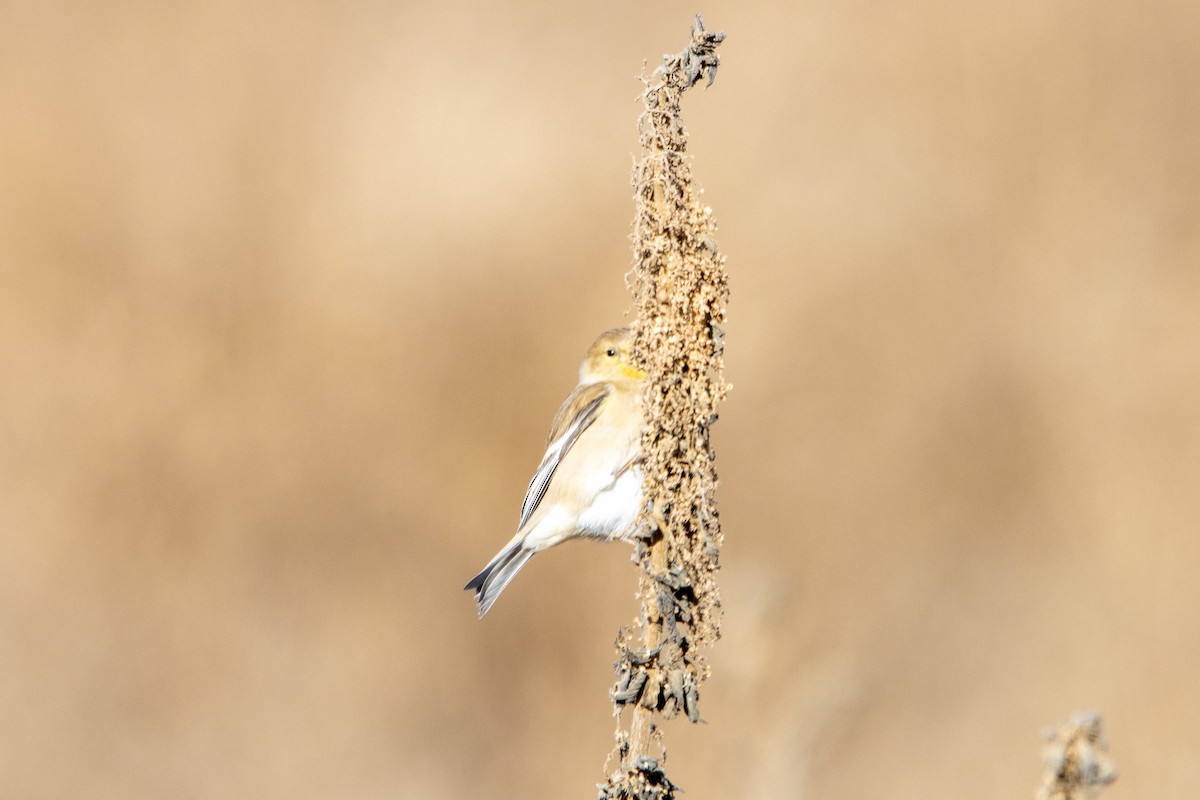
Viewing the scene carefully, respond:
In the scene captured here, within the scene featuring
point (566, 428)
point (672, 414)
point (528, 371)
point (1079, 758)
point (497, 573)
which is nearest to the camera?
point (1079, 758)

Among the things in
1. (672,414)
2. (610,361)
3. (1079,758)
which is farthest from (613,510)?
(1079,758)

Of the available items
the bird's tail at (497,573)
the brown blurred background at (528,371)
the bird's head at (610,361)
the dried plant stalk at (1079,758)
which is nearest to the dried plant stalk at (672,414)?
the dried plant stalk at (1079,758)

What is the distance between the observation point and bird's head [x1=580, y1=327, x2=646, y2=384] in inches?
191

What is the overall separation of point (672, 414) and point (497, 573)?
217 cm

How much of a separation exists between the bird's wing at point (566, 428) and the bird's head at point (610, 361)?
0.05m

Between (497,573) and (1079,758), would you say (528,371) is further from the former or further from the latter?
(1079,758)

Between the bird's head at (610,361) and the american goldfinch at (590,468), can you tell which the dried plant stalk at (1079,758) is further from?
the bird's head at (610,361)

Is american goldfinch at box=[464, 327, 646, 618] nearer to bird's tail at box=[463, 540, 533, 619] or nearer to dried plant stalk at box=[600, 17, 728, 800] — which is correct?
bird's tail at box=[463, 540, 533, 619]

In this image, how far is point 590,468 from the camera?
188 inches

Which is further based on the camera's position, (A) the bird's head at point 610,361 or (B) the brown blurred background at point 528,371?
(B) the brown blurred background at point 528,371

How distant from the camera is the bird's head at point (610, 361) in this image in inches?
191

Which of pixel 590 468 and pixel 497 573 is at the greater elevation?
pixel 590 468

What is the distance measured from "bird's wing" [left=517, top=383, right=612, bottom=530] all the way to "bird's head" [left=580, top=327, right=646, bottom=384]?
5 cm

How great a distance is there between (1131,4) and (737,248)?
3476mm
